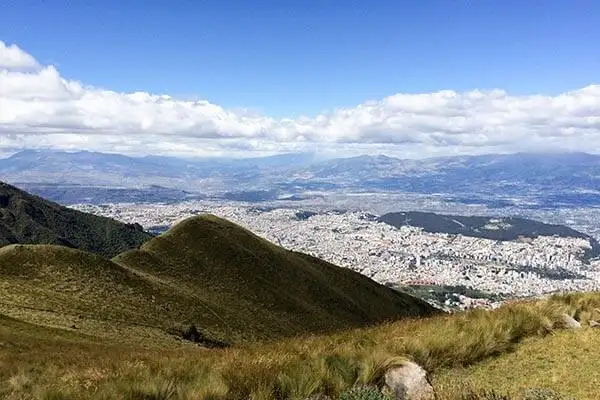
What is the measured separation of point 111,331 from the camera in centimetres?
3947

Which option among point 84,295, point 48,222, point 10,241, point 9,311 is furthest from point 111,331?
point 48,222

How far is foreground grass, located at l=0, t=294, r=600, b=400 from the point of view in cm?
1039

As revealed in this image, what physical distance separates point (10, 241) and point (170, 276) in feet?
395

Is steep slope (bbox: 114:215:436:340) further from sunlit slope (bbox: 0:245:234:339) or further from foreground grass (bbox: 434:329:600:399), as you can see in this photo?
foreground grass (bbox: 434:329:600:399)

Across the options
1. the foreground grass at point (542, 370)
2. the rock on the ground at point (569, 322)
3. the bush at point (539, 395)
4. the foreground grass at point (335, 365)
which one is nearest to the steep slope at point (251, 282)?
the foreground grass at point (335, 365)

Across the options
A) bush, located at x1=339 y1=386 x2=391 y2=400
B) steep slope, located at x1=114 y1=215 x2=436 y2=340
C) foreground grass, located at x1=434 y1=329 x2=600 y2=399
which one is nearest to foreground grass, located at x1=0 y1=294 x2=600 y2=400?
foreground grass, located at x1=434 y1=329 x2=600 y2=399

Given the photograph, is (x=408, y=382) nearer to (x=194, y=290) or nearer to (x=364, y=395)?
(x=364, y=395)

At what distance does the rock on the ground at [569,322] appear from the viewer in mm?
17062

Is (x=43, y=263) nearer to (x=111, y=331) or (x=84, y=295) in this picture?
(x=84, y=295)

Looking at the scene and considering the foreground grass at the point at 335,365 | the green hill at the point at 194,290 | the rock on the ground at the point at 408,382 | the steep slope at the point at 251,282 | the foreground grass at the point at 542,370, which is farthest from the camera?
the steep slope at the point at 251,282

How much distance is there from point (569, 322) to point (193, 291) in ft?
170

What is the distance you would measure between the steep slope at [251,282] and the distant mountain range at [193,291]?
0.18 meters

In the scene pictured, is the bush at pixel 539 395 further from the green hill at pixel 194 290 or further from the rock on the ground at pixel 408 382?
the green hill at pixel 194 290

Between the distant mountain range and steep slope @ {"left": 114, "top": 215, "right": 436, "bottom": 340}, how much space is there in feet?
0.58
